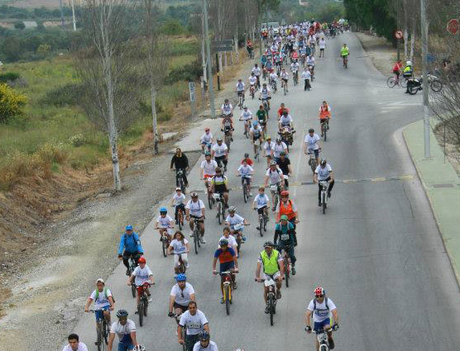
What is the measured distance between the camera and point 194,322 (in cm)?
1559

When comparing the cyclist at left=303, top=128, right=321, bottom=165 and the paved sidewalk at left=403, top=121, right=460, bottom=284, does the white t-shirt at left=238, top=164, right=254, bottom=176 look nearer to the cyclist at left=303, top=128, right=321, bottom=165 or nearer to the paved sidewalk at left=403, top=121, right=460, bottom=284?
the cyclist at left=303, top=128, right=321, bottom=165

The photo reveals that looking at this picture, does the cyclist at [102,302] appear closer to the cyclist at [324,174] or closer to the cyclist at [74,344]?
the cyclist at [74,344]

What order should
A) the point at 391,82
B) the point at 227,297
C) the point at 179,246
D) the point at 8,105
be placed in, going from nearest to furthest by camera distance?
the point at 227,297
the point at 179,246
the point at 391,82
the point at 8,105

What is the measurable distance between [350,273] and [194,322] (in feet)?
20.6

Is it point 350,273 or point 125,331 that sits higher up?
point 125,331

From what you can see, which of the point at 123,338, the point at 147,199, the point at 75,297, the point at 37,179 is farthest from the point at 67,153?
the point at 123,338

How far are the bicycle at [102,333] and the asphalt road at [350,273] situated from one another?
73 cm

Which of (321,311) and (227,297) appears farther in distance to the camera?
(227,297)

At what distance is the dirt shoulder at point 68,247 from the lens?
19734 millimetres

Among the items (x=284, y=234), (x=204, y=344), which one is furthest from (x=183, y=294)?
(x=284, y=234)

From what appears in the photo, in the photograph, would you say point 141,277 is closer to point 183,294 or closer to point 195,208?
point 183,294

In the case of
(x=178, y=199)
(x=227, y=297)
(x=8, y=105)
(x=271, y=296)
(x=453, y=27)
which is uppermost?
(x=453, y=27)

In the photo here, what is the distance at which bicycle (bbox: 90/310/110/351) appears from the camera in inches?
682

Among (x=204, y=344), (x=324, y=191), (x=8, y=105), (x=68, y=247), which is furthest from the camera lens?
(x=8, y=105)
